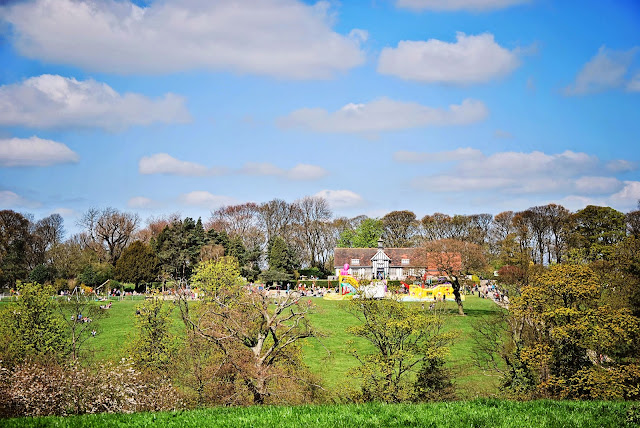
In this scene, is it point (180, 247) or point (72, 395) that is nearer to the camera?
point (72, 395)

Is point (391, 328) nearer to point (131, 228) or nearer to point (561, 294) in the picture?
point (561, 294)

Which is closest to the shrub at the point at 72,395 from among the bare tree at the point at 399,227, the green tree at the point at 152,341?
the green tree at the point at 152,341

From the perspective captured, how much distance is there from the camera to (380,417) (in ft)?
36.3

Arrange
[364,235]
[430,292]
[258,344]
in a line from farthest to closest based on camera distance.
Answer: [364,235] < [430,292] < [258,344]

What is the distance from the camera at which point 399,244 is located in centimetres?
8662

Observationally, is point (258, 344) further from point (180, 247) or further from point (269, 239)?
point (269, 239)

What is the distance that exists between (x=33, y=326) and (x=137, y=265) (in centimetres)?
3894

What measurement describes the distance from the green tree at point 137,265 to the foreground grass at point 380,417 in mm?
53447

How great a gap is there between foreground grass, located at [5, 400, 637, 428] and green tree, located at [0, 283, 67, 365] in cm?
1388

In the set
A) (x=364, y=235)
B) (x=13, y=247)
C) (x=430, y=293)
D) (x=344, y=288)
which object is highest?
(x=364, y=235)

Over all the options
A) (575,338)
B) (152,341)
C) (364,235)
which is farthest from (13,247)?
(575,338)

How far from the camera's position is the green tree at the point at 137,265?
204 feet

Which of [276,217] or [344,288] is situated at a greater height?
[276,217]

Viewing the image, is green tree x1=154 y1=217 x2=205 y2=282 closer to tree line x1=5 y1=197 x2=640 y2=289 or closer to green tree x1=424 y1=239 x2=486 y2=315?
tree line x1=5 y1=197 x2=640 y2=289
